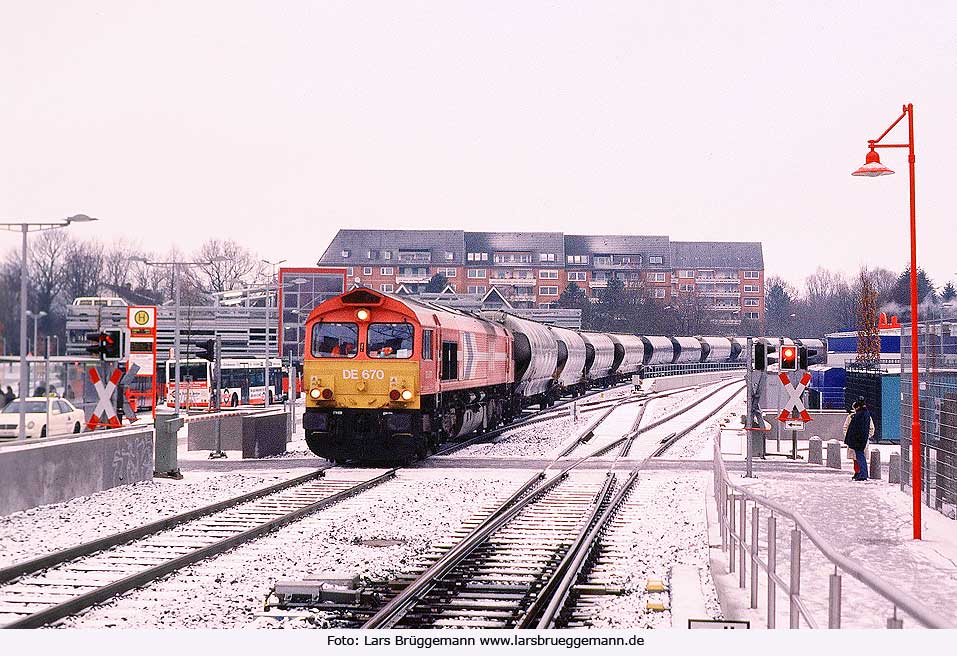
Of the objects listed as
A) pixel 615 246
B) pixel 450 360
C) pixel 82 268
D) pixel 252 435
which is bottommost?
pixel 252 435

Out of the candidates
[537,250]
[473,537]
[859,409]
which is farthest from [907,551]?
[537,250]

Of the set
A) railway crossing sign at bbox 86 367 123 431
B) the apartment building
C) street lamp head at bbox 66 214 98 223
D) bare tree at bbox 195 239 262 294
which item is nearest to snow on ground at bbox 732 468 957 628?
the apartment building

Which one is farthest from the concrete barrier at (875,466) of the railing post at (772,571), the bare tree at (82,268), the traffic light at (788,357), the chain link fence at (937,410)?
the bare tree at (82,268)

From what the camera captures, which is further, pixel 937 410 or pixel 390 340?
pixel 390 340

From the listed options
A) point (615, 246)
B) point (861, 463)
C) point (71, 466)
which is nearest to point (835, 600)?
point (71, 466)

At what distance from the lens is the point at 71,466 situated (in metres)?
15.4

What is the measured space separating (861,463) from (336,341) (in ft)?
31.0

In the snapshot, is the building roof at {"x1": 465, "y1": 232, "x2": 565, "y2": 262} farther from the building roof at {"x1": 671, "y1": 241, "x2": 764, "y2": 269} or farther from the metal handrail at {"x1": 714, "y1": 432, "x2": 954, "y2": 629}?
the metal handrail at {"x1": 714, "y1": 432, "x2": 954, "y2": 629}

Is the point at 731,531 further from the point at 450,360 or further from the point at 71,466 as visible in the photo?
the point at 450,360

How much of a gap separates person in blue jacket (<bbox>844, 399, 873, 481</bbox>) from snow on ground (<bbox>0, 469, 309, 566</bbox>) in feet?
31.7

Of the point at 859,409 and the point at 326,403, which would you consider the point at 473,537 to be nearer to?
the point at 326,403

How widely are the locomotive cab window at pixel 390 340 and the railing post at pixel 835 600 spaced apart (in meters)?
14.3

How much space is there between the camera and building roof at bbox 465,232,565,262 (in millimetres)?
18595

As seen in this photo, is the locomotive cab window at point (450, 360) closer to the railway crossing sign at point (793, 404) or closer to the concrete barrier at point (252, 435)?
the concrete barrier at point (252, 435)
